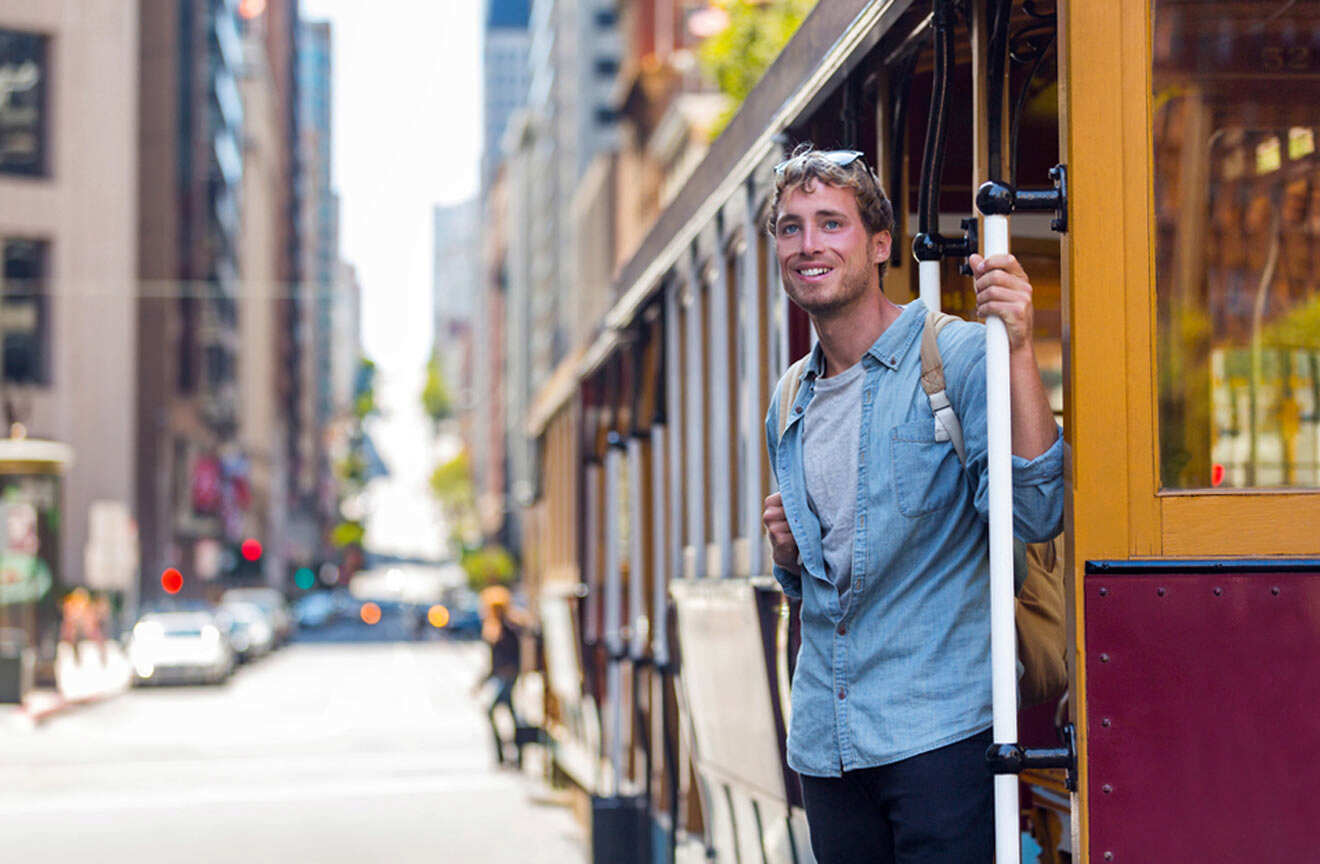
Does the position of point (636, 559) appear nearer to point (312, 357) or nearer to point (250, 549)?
point (250, 549)

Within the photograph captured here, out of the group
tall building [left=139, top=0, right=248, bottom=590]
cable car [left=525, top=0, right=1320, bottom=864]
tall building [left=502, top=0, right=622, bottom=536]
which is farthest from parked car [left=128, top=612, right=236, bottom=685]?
tall building [left=502, top=0, right=622, bottom=536]

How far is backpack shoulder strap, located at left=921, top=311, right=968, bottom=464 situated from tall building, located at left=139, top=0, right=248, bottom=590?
58.6 metres

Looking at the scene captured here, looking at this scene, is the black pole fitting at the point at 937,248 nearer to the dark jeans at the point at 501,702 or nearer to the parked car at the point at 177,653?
the dark jeans at the point at 501,702

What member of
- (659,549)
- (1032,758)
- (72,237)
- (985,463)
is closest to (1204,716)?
(1032,758)

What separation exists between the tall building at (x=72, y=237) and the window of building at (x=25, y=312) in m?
0.03

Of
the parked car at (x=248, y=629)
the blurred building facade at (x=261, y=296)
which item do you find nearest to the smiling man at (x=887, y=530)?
the parked car at (x=248, y=629)

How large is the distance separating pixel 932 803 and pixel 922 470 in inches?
20.9

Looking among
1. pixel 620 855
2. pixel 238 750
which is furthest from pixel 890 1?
pixel 238 750

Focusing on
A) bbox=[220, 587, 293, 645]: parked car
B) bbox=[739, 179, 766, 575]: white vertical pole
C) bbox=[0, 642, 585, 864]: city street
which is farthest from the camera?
bbox=[220, 587, 293, 645]: parked car

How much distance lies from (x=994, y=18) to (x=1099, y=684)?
1.33m

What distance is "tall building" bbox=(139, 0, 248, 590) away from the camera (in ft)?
203

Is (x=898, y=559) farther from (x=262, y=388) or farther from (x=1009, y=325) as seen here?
(x=262, y=388)

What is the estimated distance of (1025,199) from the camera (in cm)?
326

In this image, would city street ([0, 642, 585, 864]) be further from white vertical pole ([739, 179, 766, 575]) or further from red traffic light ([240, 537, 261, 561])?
red traffic light ([240, 537, 261, 561])
